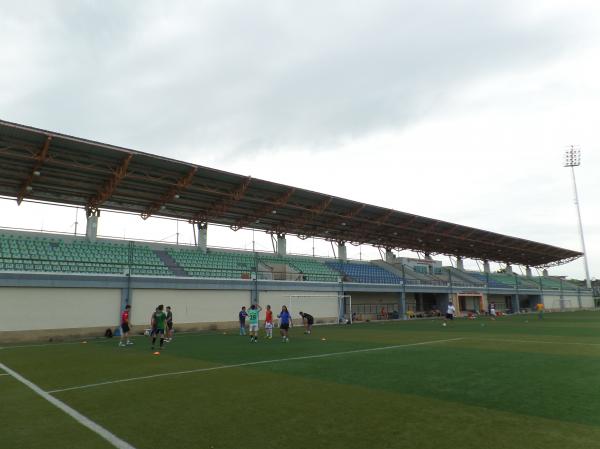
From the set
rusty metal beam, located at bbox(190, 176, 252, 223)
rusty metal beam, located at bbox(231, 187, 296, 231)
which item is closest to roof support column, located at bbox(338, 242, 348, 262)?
rusty metal beam, located at bbox(231, 187, 296, 231)

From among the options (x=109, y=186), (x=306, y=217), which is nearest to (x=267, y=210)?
(x=306, y=217)

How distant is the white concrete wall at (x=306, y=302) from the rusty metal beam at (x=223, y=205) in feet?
30.8

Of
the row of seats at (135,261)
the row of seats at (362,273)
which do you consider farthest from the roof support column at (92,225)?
the row of seats at (362,273)

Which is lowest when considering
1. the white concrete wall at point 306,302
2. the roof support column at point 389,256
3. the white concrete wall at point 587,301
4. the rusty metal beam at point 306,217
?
the white concrete wall at point 587,301

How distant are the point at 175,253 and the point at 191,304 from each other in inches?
302

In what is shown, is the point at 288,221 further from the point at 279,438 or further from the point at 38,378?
the point at 279,438

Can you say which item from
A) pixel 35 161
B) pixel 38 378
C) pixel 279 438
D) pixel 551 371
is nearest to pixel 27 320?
pixel 35 161

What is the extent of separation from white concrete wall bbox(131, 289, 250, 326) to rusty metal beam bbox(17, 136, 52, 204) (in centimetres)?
1143

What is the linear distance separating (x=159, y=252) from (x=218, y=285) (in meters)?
7.46

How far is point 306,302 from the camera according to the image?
41.1m

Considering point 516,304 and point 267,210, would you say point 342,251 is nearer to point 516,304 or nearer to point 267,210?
point 267,210

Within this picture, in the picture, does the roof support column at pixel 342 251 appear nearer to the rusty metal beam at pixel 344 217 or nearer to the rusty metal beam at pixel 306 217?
the rusty metal beam at pixel 344 217

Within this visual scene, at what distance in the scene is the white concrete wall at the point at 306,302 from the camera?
38.2 metres

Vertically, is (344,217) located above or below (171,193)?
below
